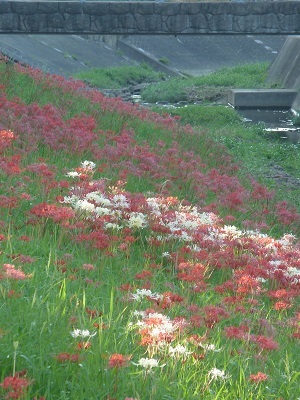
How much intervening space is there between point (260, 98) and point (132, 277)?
24594mm

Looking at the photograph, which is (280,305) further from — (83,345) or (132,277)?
(83,345)

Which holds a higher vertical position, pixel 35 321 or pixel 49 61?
pixel 35 321

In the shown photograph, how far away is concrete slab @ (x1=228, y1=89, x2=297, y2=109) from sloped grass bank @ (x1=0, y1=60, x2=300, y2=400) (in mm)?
19377

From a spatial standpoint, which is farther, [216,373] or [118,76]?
[118,76]

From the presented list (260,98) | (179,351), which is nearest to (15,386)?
(179,351)

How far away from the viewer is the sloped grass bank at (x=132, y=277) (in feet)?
A: 13.5

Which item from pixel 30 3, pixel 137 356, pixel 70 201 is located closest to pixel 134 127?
pixel 70 201

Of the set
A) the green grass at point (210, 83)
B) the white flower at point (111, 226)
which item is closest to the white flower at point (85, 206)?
the white flower at point (111, 226)

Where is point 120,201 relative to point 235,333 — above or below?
below

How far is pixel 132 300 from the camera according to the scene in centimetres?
523

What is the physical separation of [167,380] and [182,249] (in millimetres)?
2290

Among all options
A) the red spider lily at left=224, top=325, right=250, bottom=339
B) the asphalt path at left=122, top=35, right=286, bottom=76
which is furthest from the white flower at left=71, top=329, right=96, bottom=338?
the asphalt path at left=122, top=35, right=286, bottom=76

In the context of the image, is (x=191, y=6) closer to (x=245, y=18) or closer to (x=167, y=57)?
(x=245, y=18)

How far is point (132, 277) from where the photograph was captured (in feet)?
19.3
